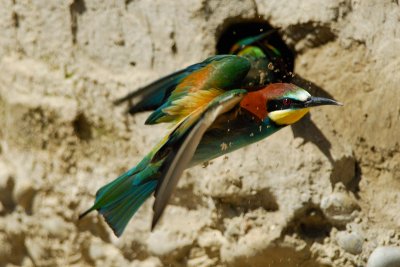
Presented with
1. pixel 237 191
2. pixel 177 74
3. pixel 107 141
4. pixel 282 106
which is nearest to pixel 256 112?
pixel 282 106

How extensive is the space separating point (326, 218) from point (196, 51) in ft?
2.30

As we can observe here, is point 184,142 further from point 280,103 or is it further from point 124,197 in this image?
point 124,197

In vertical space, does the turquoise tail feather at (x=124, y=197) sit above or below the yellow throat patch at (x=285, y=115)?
below

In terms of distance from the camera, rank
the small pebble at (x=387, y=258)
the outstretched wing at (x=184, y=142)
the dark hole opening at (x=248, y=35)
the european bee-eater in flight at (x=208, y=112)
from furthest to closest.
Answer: the dark hole opening at (x=248, y=35), the small pebble at (x=387, y=258), the european bee-eater in flight at (x=208, y=112), the outstretched wing at (x=184, y=142)

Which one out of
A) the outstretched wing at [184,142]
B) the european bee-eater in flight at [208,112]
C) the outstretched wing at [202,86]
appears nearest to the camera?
the outstretched wing at [184,142]

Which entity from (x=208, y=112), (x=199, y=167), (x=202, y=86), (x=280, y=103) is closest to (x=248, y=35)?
(x=199, y=167)

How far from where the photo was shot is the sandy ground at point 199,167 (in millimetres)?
2791

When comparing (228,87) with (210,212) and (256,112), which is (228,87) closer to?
(256,112)

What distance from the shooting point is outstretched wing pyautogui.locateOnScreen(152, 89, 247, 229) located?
2010 millimetres

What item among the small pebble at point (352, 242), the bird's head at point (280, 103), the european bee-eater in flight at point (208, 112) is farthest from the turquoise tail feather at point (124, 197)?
the small pebble at point (352, 242)

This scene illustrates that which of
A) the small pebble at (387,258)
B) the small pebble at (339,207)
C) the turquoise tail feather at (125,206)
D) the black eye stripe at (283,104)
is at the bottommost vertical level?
the small pebble at (387,258)

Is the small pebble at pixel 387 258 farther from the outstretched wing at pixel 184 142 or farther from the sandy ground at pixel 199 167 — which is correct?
the outstretched wing at pixel 184 142

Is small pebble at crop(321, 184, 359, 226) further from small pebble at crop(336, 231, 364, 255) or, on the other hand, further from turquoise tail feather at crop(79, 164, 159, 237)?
turquoise tail feather at crop(79, 164, 159, 237)

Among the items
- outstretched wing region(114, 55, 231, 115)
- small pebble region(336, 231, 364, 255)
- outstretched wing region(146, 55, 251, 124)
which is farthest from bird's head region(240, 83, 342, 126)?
small pebble region(336, 231, 364, 255)
